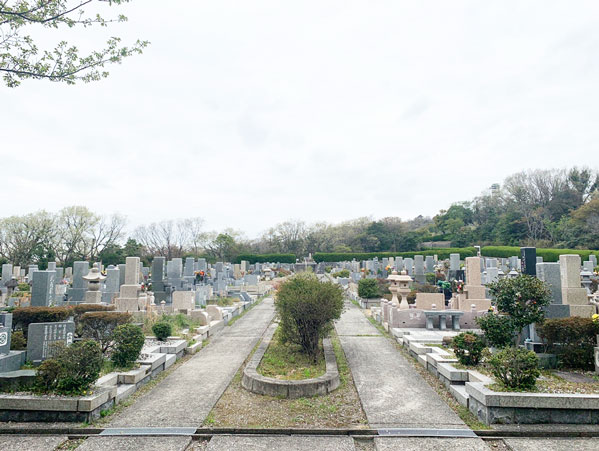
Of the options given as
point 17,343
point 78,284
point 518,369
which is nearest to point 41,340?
point 17,343

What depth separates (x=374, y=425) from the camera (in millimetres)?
4848

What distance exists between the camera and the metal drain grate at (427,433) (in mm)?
4547

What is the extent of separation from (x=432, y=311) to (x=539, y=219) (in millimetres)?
46041

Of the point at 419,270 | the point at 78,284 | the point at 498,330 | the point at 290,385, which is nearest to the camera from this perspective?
the point at 290,385

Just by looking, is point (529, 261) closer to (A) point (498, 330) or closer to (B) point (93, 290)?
(A) point (498, 330)

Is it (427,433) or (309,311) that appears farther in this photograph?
(309,311)

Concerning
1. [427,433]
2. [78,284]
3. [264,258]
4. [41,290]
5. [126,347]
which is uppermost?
[264,258]

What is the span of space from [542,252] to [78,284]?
38117 millimetres

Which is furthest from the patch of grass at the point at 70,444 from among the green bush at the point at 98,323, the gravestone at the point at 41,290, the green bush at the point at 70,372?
the gravestone at the point at 41,290

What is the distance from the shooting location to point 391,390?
20.6 ft

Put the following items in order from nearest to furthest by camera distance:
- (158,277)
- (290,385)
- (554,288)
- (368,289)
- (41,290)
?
1. (290,385)
2. (554,288)
3. (41,290)
4. (158,277)
5. (368,289)

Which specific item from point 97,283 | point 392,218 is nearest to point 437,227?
point 392,218

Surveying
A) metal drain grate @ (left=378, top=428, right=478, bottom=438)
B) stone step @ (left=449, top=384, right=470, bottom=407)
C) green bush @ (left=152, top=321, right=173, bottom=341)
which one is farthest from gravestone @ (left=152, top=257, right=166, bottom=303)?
metal drain grate @ (left=378, top=428, right=478, bottom=438)

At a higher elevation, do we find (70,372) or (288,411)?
(70,372)
